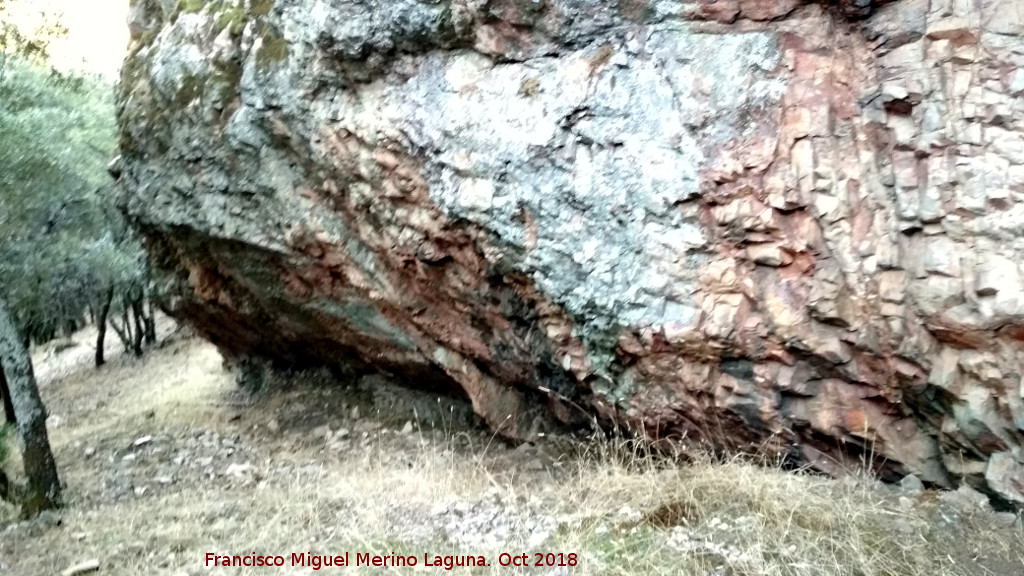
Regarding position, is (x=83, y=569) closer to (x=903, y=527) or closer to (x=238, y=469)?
(x=238, y=469)

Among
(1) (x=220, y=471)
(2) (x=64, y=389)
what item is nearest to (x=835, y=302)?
(1) (x=220, y=471)

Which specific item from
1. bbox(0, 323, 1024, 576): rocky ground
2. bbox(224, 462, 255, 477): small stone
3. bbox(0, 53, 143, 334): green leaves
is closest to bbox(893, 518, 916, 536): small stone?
bbox(0, 323, 1024, 576): rocky ground

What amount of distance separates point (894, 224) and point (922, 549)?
1590mm

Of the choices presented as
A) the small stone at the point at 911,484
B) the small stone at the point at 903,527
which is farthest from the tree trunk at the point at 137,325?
the small stone at the point at 903,527

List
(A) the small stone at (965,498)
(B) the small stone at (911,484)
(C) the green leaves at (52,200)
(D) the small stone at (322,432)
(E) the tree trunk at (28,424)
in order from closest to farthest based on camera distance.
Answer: (A) the small stone at (965,498), (B) the small stone at (911,484), (E) the tree trunk at (28,424), (C) the green leaves at (52,200), (D) the small stone at (322,432)

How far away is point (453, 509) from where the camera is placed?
502 centimetres

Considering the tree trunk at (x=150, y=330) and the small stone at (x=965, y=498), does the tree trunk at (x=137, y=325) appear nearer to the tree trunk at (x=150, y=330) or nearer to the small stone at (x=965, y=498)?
the tree trunk at (x=150, y=330)

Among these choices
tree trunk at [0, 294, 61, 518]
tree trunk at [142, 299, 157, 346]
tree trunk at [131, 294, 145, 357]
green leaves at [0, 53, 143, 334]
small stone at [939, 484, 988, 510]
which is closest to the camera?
small stone at [939, 484, 988, 510]

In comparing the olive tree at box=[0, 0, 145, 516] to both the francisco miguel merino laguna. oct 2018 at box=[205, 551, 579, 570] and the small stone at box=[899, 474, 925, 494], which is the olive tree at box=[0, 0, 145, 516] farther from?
the small stone at box=[899, 474, 925, 494]

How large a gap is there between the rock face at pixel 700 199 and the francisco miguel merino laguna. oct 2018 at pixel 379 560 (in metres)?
1.23

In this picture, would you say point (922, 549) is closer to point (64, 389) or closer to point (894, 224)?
point (894, 224)

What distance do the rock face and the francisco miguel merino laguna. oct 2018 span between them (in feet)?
4.03

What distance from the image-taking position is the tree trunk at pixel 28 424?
19.6 feet

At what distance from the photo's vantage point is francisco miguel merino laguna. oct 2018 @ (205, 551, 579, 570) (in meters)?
4.17
